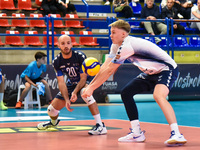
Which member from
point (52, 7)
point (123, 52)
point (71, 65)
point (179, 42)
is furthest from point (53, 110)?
point (179, 42)

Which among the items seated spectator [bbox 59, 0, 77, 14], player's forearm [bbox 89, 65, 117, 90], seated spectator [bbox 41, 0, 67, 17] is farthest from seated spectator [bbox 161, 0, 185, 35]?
player's forearm [bbox 89, 65, 117, 90]

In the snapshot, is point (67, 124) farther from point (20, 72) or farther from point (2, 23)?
point (2, 23)

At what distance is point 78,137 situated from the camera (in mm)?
7188

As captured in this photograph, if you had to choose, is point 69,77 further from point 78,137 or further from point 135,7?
point 135,7

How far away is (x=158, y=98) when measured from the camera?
20.3 feet

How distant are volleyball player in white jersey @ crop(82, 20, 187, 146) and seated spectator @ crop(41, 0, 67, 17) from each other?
12.1 meters

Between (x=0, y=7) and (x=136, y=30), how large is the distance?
5.55 meters

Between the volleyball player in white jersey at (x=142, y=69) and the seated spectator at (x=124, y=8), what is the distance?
12.8m

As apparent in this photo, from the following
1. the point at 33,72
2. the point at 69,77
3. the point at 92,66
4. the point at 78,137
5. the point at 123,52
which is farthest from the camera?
the point at 33,72

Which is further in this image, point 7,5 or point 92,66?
point 7,5

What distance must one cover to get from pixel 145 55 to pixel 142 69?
0.74 ft

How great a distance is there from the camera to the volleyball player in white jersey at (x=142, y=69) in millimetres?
6152

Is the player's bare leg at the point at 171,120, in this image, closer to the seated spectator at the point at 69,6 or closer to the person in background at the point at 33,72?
the person in background at the point at 33,72

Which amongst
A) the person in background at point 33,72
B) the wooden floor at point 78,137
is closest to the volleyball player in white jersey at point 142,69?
the wooden floor at point 78,137
